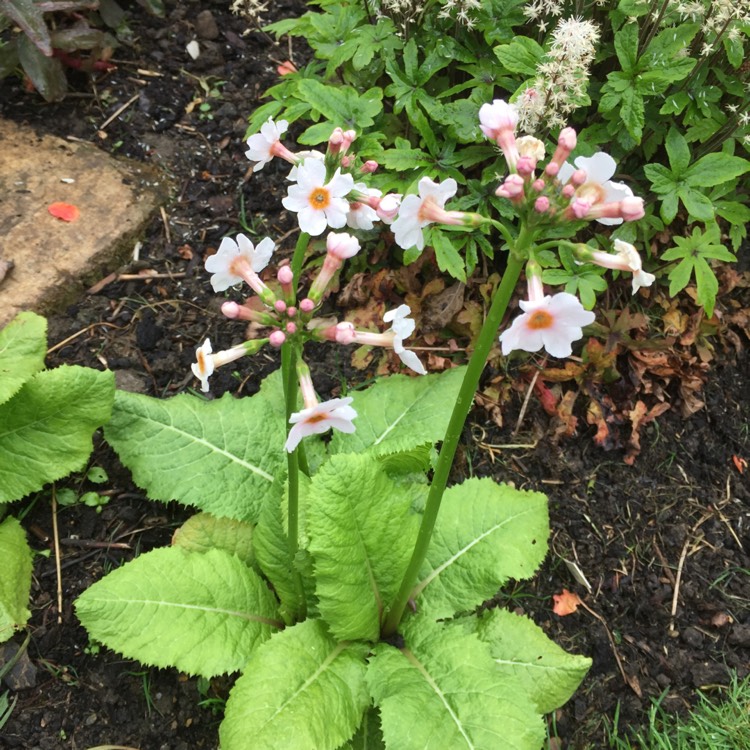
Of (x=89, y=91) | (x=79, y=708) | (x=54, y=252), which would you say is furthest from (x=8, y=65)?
(x=79, y=708)

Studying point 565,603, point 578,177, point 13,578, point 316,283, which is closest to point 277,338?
point 316,283

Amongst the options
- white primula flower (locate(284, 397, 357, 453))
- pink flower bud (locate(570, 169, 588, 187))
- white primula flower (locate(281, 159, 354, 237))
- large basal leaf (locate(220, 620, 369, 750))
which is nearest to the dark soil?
large basal leaf (locate(220, 620, 369, 750))

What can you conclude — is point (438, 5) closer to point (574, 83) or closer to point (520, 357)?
point (574, 83)

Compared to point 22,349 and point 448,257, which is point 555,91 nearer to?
point 448,257

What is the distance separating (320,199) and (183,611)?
1.58 meters

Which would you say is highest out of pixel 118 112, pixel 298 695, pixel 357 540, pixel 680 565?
pixel 118 112

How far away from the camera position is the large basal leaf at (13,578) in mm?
2803

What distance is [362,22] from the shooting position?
3727 mm

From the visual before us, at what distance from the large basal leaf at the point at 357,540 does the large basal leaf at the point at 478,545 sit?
21cm

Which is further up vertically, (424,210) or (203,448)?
(424,210)

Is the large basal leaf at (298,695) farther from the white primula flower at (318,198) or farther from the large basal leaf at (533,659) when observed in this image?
the white primula flower at (318,198)

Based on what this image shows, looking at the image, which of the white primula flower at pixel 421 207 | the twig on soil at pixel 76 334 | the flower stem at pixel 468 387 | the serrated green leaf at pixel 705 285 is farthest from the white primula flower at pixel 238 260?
the serrated green leaf at pixel 705 285

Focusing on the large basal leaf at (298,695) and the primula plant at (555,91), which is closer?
the large basal leaf at (298,695)

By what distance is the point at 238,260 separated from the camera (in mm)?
2113
